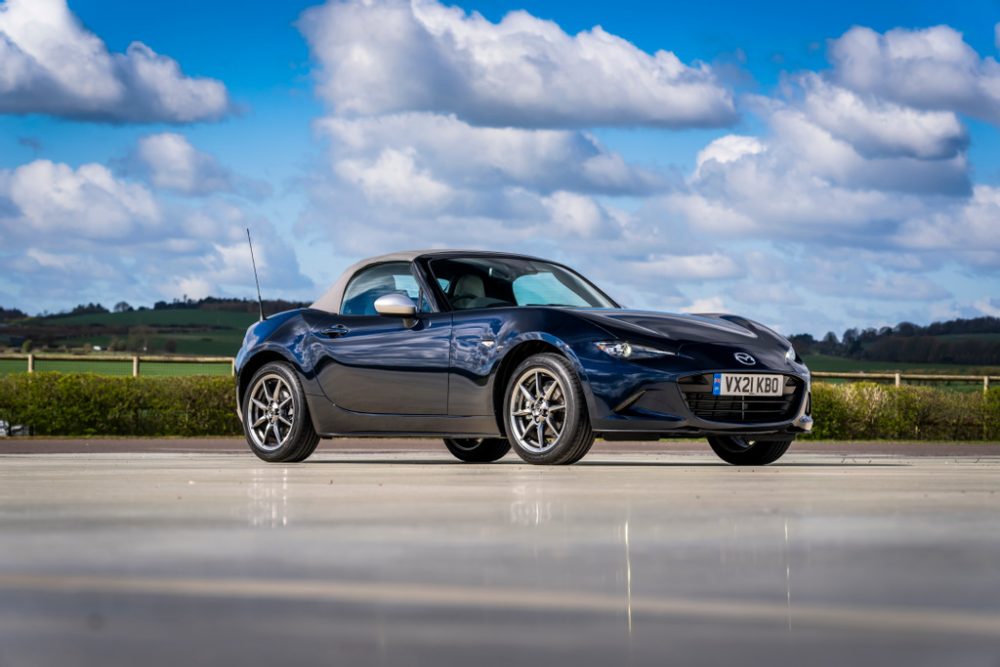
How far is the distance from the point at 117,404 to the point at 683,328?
16626 mm

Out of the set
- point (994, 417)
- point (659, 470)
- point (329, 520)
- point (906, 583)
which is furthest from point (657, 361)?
point (994, 417)

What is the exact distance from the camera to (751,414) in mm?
10242

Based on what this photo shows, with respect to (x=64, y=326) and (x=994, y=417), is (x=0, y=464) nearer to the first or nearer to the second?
(x=994, y=417)

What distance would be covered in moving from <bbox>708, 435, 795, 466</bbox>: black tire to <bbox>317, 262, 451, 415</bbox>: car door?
2.12 meters

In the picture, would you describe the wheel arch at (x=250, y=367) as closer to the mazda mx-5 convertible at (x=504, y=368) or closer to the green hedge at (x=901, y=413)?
the mazda mx-5 convertible at (x=504, y=368)

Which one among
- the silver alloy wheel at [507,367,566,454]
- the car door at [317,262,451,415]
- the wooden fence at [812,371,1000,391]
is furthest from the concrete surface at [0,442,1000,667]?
the wooden fence at [812,371,1000,391]

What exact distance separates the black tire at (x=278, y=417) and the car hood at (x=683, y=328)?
2.43m

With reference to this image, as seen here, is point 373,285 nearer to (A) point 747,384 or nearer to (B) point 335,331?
(B) point 335,331

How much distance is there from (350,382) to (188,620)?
7.62 meters

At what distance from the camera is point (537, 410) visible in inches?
396

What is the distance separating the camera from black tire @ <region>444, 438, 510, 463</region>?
39.8 feet

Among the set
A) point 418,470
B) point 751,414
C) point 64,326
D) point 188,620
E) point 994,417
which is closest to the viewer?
point 188,620

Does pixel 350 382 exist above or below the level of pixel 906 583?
above

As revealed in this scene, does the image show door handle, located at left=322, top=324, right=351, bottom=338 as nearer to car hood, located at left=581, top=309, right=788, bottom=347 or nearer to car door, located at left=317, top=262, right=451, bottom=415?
car door, located at left=317, top=262, right=451, bottom=415
